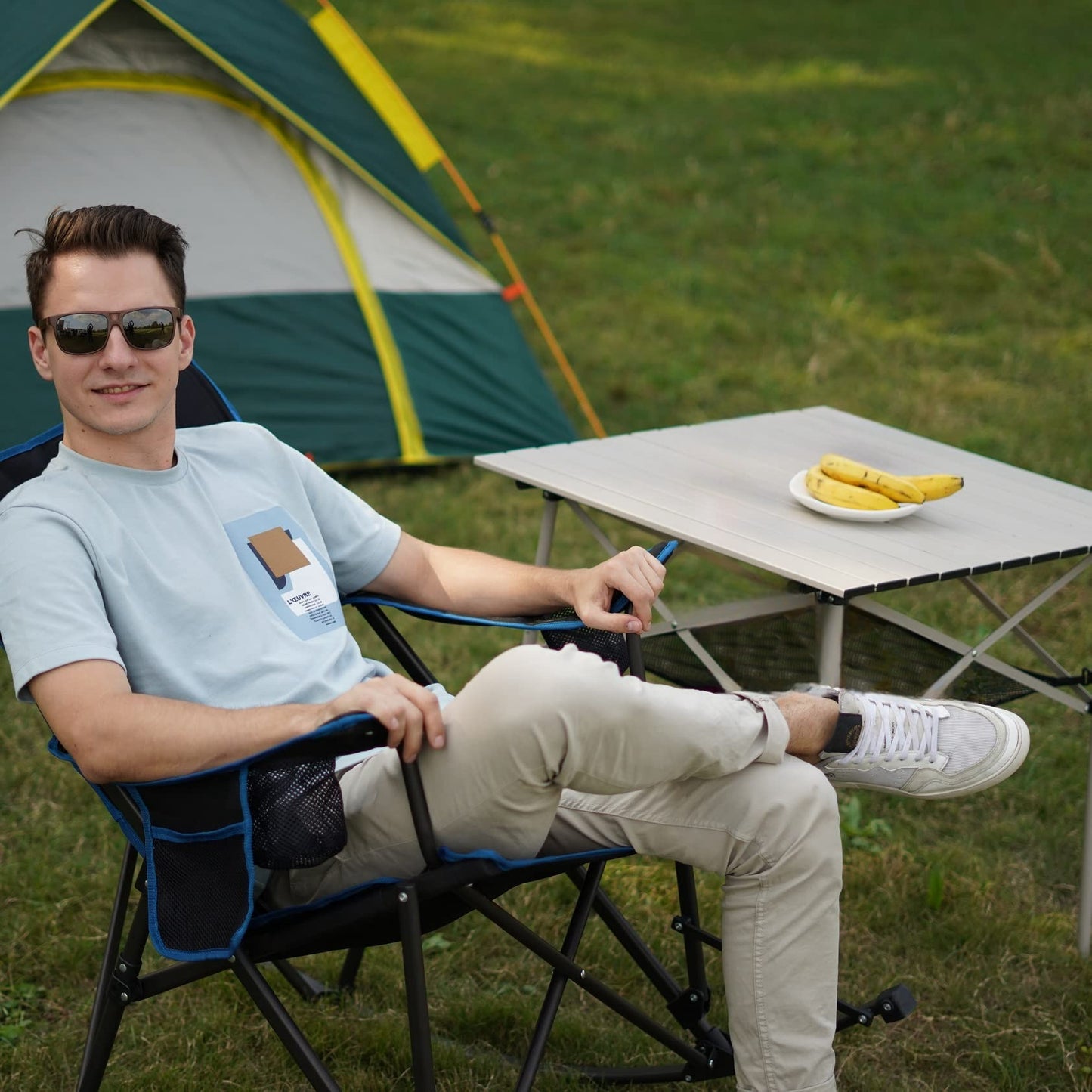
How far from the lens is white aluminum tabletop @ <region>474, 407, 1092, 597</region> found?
92.7 inches

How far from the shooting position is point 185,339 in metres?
2.12

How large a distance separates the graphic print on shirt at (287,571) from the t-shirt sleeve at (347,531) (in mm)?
98

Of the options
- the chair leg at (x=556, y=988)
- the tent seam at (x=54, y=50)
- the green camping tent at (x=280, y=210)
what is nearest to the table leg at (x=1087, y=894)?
the chair leg at (x=556, y=988)

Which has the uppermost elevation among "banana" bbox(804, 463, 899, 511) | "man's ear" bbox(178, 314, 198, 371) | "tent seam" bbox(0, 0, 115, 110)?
"tent seam" bbox(0, 0, 115, 110)

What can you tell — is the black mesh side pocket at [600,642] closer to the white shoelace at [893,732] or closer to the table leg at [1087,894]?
the white shoelace at [893,732]

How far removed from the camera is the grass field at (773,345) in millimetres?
2385

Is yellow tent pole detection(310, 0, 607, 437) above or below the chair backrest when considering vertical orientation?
above

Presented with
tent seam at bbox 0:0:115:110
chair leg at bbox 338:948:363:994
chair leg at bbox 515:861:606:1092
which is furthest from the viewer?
tent seam at bbox 0:0:115:110

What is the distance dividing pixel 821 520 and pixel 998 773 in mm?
582

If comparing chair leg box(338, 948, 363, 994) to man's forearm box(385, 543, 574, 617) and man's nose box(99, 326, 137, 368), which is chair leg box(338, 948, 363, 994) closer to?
man's forearm box(385, 543, 574, 617)

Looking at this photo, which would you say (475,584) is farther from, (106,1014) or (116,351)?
(106,1014)

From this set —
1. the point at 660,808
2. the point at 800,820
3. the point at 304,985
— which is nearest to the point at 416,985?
the point at 660,808

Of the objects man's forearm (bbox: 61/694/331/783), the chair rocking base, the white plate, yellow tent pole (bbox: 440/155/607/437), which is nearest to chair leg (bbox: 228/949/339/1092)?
the chair rocking base

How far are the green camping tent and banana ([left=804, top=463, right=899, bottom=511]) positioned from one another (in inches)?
89.9
